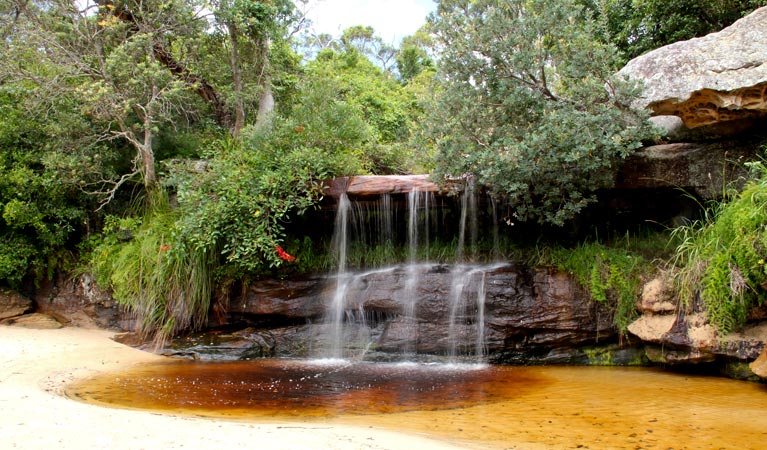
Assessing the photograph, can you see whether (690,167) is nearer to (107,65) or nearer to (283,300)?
(283,300)

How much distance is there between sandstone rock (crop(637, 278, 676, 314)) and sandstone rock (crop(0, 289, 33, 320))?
10.9 meters

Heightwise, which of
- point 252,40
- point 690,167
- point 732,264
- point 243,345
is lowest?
point 243,345

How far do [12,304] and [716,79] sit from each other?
40.3 feet

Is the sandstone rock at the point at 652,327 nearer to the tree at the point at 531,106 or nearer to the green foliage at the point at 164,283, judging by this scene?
the tree at the point at 531,106

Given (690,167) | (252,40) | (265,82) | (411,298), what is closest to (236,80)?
(265,82)

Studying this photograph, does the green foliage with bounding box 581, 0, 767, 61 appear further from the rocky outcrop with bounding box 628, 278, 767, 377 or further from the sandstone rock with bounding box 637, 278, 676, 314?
the rocky outcrop with bounding box 628, 278, 767, 377

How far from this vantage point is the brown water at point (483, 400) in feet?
14.7

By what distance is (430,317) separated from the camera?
8516 millimetres

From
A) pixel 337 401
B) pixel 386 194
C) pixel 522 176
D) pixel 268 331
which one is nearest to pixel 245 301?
pixel 268 331

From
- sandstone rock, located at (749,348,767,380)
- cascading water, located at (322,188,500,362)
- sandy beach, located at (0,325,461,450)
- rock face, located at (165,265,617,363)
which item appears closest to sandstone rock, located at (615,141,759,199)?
rock face, located at (165,265,617,363)

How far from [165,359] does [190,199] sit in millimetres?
2626

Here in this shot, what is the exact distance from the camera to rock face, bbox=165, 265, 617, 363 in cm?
810

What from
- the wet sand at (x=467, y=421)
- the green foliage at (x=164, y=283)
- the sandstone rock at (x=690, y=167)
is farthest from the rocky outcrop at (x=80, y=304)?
the sandstone rock at (x=690, y=167)

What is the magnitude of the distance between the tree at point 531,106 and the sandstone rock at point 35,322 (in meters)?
7.61
